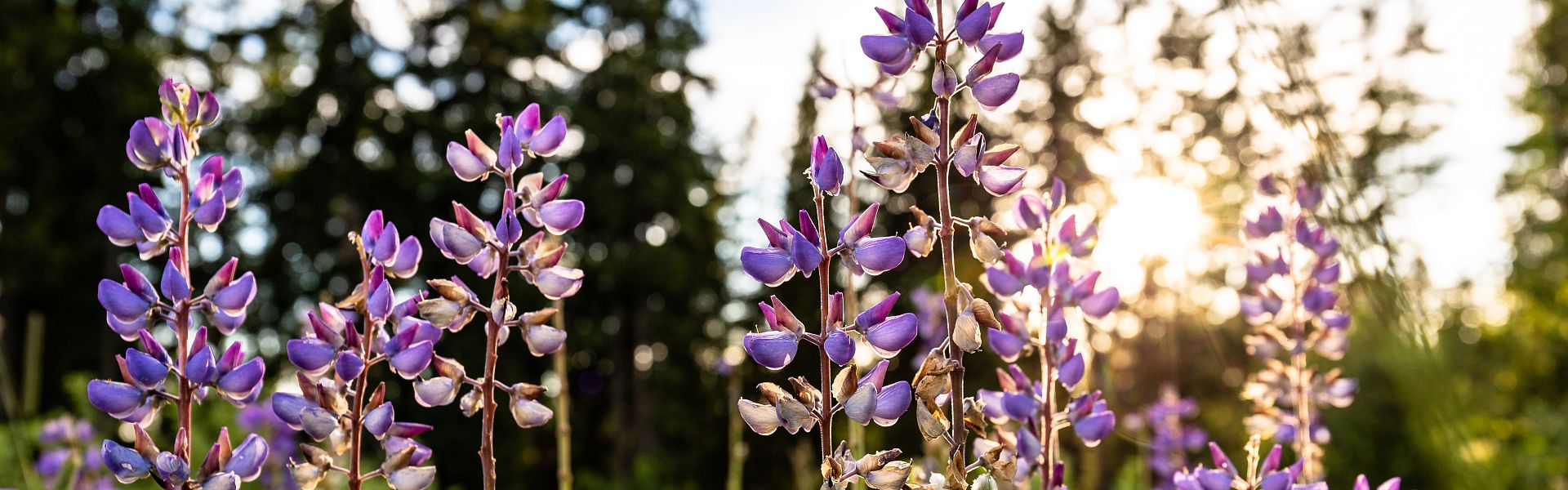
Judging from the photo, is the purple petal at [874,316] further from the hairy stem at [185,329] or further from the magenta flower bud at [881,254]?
the hairy stem at [185,329]

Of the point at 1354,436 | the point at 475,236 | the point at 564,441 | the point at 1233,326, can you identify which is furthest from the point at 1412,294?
the point at 1233,326

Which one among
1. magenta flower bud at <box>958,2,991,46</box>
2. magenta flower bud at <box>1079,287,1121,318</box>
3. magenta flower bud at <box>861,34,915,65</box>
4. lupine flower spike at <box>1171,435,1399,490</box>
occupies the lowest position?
lupine flower spike at <box>1171,435,1399,490</box>

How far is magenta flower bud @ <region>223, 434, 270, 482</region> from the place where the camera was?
82cm

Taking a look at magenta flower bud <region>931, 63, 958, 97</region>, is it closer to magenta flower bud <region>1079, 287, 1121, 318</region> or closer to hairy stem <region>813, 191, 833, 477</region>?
hairy stem <region>813, 191, 833, 477</region>

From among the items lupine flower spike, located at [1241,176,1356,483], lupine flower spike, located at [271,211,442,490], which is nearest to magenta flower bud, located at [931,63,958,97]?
lupine flower spike, located at [271,211,442,490]

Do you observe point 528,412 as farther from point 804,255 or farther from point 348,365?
point 804,255

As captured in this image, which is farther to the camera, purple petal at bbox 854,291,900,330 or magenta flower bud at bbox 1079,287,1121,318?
magenta flower bud at bbox 1079,287,1121,318

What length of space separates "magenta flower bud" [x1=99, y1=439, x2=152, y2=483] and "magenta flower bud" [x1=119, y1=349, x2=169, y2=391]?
0.18 feet

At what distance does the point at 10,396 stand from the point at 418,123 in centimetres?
1466

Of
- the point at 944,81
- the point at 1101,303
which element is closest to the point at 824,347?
the point at 944,81

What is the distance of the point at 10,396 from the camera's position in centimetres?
174

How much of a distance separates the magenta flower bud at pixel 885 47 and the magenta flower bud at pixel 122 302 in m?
0.63

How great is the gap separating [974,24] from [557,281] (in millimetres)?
393

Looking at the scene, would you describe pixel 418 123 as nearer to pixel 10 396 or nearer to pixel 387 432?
pixel 10 396
